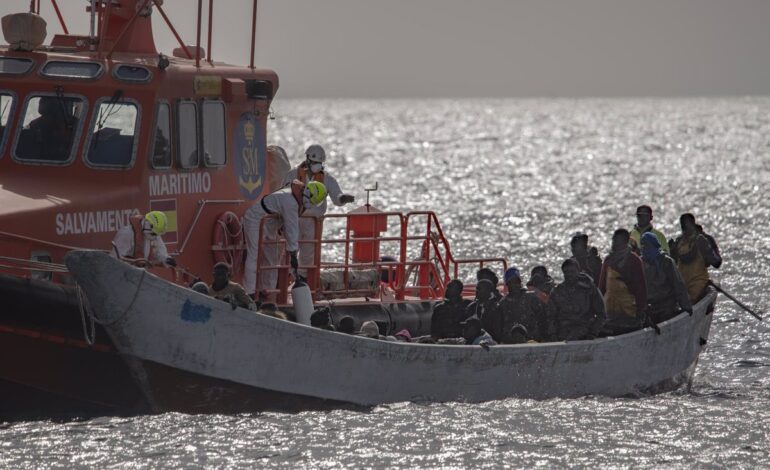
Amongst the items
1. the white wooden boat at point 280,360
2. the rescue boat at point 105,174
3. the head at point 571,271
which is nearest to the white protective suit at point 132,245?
the rescue boat at point 105,174

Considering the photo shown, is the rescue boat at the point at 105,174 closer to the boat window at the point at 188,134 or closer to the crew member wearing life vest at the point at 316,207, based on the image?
the boat window at the point at 188,134

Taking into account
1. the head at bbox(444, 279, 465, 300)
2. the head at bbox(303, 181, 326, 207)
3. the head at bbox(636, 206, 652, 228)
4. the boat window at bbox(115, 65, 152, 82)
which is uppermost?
the boat window at bbox(115, 65, 152, 82)

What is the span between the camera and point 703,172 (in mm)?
79938

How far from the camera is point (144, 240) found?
14805mm

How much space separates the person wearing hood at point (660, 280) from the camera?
1831 cm

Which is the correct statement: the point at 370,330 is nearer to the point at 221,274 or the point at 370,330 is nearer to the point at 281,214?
the point at 281,214

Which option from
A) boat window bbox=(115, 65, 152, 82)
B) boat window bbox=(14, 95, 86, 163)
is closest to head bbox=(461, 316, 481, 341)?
boat window bbox=(115, 65, 152, 82)

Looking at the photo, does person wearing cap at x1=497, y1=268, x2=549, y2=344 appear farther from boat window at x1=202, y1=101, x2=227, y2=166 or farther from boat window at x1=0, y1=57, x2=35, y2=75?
boat window at x1=0, y1=57, x2=35, y2=75

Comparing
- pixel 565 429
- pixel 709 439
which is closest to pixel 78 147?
pixel 565 429

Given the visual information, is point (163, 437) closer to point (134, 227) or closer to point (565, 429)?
point (134, 227)

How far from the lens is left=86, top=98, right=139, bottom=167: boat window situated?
604 inches

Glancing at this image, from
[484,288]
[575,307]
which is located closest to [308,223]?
[484,288]

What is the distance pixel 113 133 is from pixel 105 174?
423 mm

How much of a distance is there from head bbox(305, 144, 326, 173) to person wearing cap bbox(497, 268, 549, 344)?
2.46 meters
